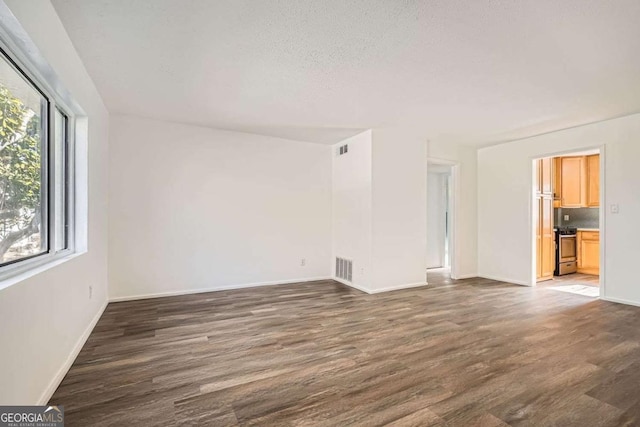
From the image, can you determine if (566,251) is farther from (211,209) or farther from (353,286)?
(211,209)

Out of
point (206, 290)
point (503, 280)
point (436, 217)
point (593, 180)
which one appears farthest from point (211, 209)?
point (593, 180)

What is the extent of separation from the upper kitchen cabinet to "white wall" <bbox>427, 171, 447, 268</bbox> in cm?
214

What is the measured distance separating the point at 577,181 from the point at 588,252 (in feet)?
4.73

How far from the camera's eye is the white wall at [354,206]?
14.8 ft

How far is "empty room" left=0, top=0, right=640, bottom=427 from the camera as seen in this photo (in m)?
1.80

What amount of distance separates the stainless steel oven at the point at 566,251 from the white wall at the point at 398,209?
3033 millimetres

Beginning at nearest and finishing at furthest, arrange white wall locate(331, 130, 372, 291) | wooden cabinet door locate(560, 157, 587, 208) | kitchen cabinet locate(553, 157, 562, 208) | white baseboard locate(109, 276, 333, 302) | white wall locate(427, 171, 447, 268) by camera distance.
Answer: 1. white baseboard locate(109, 276, 333, 302)
2. white wall locate(331, 130, 372, 291)
3. wooden cabinet door locate(560, 157, 587, 208)
4. kitchen cabinet locate(553, 157, 562, 208)
5. white wall locate(427, 171, 447, 268)

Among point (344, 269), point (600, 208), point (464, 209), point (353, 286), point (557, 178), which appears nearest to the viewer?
point (600, 208)

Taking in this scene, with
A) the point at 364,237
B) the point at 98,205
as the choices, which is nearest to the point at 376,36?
the point at 364,237

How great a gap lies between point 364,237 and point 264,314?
191cm

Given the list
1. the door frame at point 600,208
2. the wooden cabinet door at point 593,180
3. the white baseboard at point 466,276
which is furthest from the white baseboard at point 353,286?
the wooden cabinet door at point 593,180

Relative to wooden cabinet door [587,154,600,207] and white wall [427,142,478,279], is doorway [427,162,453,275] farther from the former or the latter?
A: wooden cabinet door [587,154,600,207]

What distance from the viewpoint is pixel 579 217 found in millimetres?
6418

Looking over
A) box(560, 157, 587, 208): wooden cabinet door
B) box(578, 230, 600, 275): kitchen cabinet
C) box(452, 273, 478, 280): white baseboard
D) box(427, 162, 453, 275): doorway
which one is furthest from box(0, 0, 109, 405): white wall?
box(578, 230, 600, 275): kitchen cabinet
